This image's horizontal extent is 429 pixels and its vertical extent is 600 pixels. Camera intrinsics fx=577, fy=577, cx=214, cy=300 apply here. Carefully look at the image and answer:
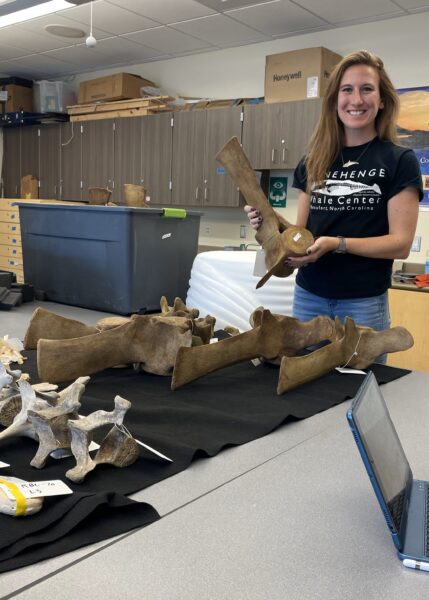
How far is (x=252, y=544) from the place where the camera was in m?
0.59

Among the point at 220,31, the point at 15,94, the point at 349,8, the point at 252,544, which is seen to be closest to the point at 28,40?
the point at 15,94

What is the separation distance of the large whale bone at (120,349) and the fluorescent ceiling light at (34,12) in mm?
3542

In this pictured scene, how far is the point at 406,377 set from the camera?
124 cm

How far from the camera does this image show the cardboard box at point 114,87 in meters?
5.15

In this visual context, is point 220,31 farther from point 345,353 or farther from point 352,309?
point 345,353

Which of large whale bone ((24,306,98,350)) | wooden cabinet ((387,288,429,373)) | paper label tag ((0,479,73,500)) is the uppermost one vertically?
large whale bone ((24,306,98,350))

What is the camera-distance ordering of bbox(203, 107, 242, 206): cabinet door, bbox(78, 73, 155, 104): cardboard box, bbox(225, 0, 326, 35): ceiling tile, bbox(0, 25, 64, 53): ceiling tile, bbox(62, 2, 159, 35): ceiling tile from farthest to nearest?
bbox(78, 73, 155, 104): cardboard box < bbox(0, 25, 64, 53): ceiling tile < bbox(203, 107, 242, 206): cabinet door < bbox(62, 2, 159, 35): ceiling tile < bbox(225, 0, 326, 35): ceiling tile

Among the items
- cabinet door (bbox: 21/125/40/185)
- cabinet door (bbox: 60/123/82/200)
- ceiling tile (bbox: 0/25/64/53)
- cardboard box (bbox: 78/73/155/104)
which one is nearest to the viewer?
ceiling tile (bbox: 0/25/64/53)

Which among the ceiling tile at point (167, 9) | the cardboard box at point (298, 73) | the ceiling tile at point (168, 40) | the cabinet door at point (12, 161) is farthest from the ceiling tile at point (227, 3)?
the cabinet door at point (12, 161)

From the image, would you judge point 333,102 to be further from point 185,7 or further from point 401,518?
point 185,7

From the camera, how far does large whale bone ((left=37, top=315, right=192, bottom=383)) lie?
96 centimetres

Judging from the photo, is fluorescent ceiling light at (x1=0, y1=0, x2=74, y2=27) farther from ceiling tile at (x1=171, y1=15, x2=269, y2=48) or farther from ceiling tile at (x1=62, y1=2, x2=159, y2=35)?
ceiling tile at (x1=171, y1=15, x2=269, y2=48)

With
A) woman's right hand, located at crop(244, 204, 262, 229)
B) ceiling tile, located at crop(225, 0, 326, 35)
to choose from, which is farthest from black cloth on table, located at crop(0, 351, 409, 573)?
ceiling tile, located at crop(225, 0, 326, 35)

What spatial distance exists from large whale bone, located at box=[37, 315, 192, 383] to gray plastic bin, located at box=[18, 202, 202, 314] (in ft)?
2.82
